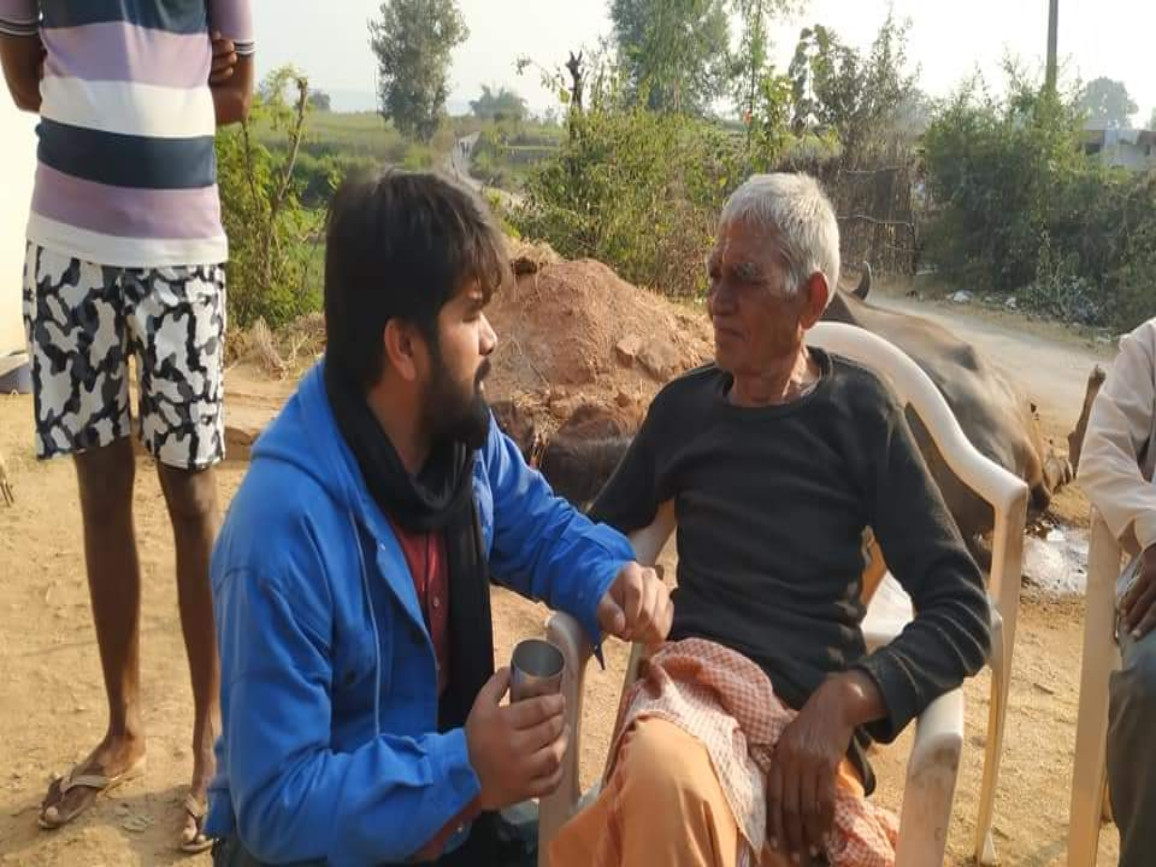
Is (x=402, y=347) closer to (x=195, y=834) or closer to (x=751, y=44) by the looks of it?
(x=195, y=834)

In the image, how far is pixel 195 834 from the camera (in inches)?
104

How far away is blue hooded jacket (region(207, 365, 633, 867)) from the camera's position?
1396 millimetres

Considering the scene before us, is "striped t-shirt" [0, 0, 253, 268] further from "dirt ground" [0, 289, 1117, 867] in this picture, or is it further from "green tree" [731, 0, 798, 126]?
"green tree" [731, 0, 798, 126]

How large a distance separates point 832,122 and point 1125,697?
1663 centimetres

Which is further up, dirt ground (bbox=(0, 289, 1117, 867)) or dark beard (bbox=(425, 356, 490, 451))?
dark beard (bbox=(425, 356, 490, 451))

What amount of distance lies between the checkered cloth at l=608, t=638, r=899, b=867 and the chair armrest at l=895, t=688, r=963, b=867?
6 cm

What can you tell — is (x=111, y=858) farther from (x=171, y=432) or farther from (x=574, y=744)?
(x=574, y=744)

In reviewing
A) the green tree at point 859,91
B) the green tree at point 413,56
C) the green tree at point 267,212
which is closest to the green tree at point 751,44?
the green tree at point 859,91

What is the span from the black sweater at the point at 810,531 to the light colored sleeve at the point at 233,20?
1.44 metres

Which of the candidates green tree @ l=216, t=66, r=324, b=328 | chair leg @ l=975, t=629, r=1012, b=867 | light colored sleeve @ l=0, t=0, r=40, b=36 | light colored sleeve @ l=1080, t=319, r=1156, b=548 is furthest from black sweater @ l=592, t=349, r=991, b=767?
green tree @ l=216, t=66, r=324, b=328

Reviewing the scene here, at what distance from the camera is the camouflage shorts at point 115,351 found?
248cm

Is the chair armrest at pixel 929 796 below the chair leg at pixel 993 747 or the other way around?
the other way around

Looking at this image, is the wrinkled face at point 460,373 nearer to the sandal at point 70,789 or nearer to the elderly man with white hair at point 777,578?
the elderly man with white hair at point 777,578

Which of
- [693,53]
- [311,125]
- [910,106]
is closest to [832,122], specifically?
[910,106]
